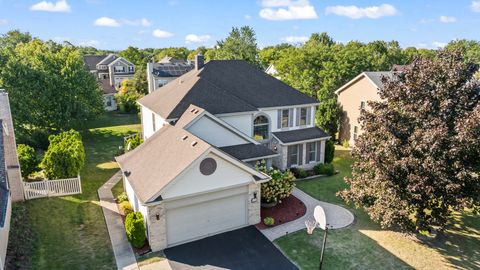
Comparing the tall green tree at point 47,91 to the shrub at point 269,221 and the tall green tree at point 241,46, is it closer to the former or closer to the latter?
the shrub at point 269,221

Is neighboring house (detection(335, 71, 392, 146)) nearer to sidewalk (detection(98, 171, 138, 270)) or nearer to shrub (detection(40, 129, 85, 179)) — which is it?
sidewalk (detection(98, 171, 138, 270))

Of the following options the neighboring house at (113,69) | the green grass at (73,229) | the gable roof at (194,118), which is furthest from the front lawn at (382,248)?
the neighboring house at (113,69)

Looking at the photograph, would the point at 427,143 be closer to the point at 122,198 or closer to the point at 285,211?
the point at 285,211

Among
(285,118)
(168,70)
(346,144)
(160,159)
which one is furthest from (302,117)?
(168,70)

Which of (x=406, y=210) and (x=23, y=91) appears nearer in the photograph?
(x=406, y=210)

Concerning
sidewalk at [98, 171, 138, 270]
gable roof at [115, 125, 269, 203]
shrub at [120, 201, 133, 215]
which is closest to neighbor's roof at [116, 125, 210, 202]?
gable roof at [115, 125, 269, 203]

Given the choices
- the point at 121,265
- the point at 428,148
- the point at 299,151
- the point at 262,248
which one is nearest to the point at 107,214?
the point at 121,265

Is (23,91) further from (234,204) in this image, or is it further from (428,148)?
(428,148)
